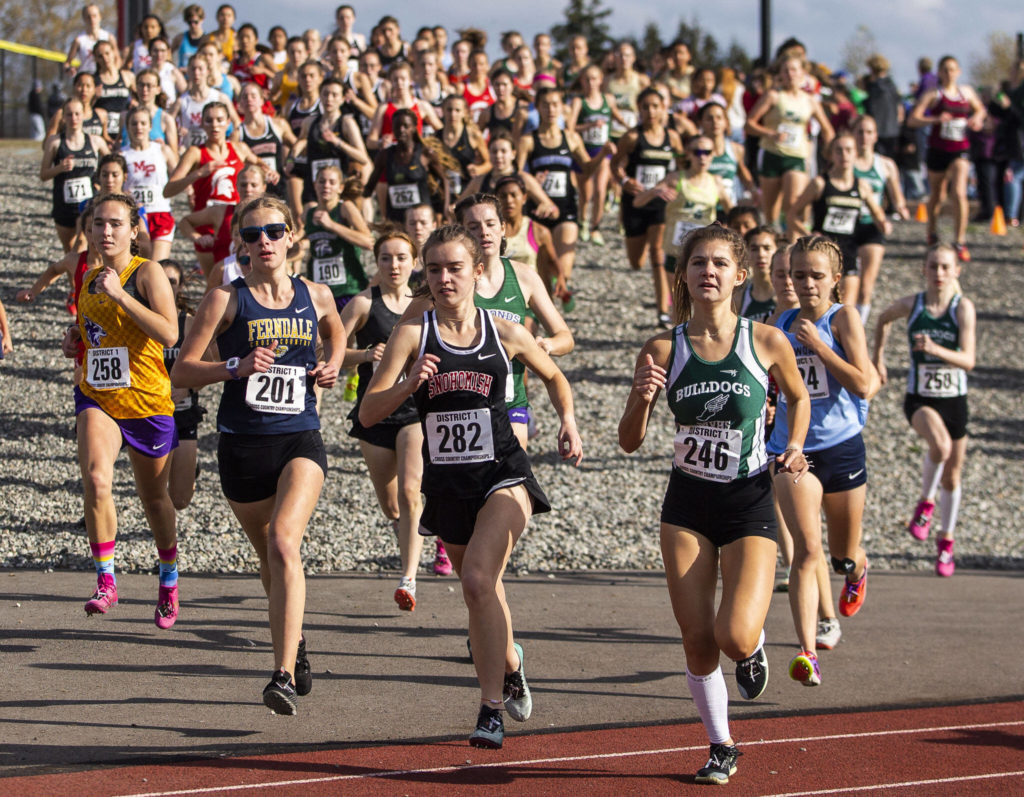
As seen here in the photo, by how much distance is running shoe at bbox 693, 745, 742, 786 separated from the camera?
4.83m

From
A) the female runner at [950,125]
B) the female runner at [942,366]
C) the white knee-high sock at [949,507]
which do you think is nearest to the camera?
the female runner at [942,366]

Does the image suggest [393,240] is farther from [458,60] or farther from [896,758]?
[458,60]

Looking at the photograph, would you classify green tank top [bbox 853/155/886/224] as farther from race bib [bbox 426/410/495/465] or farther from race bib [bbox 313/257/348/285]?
race bib [bbox 426/410/495/465]

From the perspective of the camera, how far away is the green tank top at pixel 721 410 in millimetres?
4812

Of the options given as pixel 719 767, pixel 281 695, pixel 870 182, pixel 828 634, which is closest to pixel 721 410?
pixel 719 767

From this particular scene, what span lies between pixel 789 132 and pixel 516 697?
963cm

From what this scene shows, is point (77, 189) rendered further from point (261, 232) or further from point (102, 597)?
point (261, 232)

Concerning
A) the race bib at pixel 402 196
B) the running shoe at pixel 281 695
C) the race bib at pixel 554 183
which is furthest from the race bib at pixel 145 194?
the running shoe at pixel 281 695

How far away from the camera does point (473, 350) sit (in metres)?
5.03

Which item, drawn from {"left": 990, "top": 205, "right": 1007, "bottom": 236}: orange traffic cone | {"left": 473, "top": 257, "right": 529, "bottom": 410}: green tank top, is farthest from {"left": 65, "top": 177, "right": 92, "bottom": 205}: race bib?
{"left": 990, "top": 205, "right": 1007, "bottom": 236}: orange traffic cone

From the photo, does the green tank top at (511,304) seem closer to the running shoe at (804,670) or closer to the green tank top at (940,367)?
the running shoe at (804,670)

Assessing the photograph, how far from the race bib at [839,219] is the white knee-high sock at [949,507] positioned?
308 cm

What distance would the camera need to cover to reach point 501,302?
642 centimetres

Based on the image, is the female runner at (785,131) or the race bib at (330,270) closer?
the race bib at (330,270)
